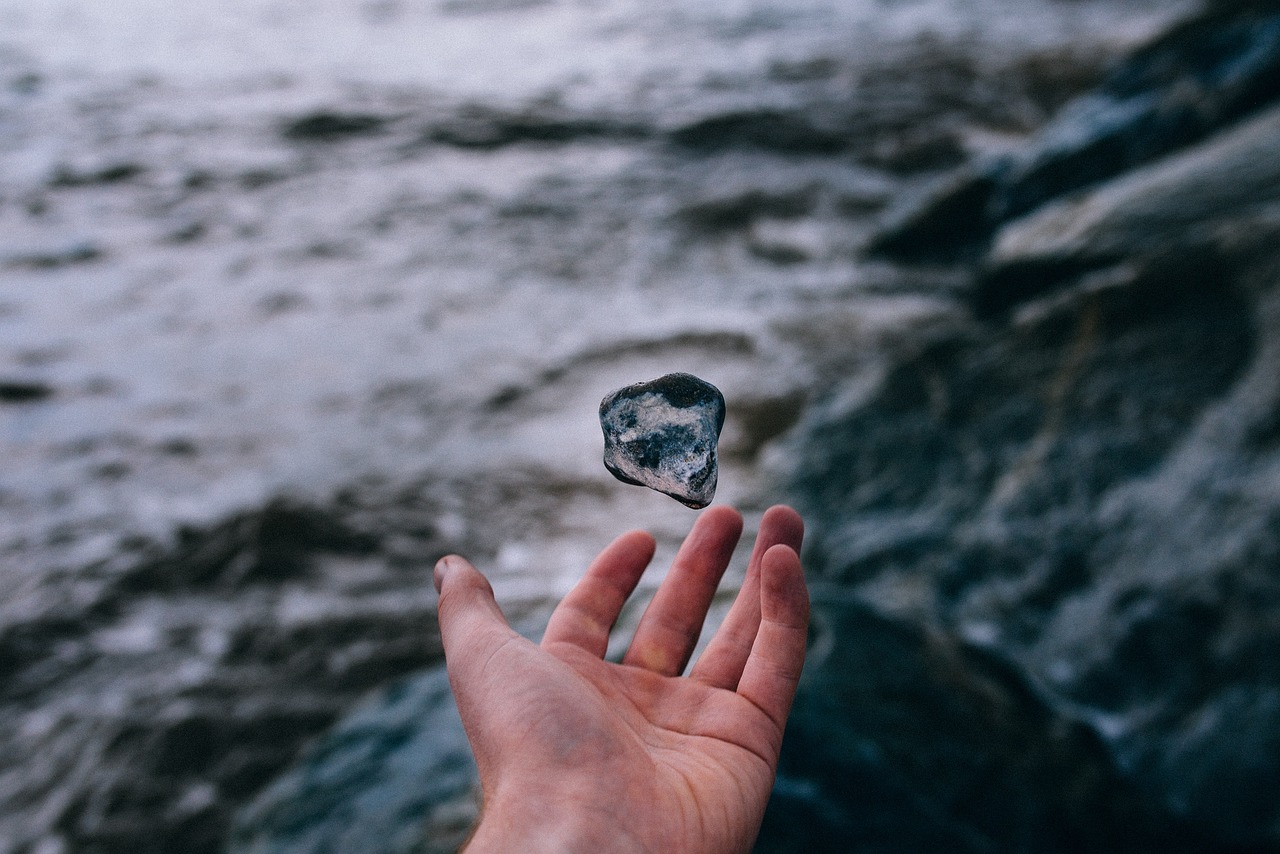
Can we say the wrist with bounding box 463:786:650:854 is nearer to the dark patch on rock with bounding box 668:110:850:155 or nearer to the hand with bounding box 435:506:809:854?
the hand with bounding box 435:506:809:854

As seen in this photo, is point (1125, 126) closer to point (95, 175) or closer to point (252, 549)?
point (252, 549)

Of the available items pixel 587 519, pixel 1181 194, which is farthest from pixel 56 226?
pixel 1181 194

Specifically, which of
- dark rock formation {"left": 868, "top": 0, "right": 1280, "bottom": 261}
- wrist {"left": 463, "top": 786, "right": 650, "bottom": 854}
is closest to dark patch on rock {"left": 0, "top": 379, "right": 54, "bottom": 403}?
wrist {"left": 463, "top": 786, "right": 650, "bottom": 854}

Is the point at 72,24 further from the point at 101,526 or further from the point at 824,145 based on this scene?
the point at 101,526

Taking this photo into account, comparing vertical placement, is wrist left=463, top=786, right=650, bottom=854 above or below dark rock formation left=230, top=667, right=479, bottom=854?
above

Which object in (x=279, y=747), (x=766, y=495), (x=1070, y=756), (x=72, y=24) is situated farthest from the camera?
(x=72, y=24)
